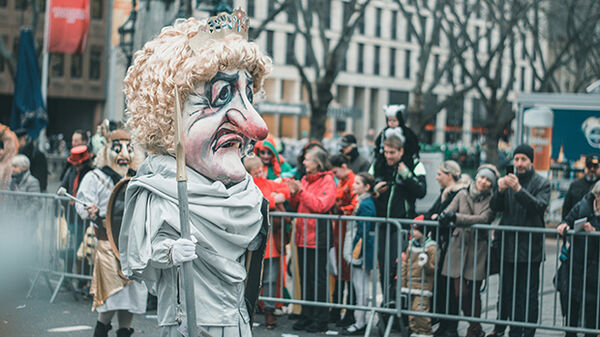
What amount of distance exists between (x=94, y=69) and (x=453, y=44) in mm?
32092

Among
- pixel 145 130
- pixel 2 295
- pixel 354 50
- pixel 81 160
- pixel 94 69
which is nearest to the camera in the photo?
pixel 2 295

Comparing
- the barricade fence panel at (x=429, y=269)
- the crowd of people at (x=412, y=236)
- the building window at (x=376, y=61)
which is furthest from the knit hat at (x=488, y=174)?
the building window at (x=376, y=61)

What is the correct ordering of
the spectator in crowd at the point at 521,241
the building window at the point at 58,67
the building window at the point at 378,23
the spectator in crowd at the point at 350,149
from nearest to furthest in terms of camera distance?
the spectator in crowd at the point at 521,241, the spectator in crowd at the point at 350,149, the building window at the point at 58,67, the building window at the point at 378,23

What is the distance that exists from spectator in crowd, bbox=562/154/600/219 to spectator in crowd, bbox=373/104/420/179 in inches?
67.2

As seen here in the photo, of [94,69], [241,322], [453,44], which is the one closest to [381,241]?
[241,322]

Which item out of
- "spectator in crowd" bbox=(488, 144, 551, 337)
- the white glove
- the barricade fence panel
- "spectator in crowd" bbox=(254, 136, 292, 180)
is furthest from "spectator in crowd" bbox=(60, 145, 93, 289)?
the white glove

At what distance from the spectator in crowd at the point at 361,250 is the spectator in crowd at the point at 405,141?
0.53 metres

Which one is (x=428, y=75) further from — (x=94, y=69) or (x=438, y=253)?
(x=438, y=253)

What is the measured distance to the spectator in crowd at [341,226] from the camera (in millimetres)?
7953

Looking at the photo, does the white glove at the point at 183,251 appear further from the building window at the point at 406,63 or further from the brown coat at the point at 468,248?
the building window at the point at 406,63

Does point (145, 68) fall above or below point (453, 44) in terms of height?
below

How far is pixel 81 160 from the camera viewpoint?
891 centimetres

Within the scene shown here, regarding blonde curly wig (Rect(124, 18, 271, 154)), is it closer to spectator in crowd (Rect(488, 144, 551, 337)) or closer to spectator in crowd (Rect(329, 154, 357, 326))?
spectator in crowd (Rect(488, 144, 551, 337))

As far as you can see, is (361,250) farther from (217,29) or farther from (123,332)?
(217,29)
